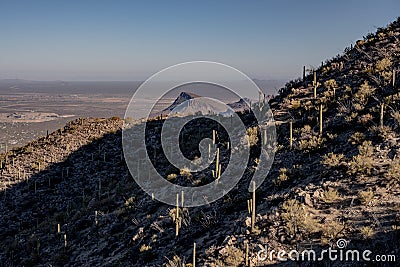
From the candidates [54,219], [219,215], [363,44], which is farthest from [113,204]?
[363,44]

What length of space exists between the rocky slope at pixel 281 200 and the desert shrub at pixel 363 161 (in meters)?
0.03

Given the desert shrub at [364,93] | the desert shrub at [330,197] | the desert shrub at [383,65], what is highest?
the desert shrub at [383,65]

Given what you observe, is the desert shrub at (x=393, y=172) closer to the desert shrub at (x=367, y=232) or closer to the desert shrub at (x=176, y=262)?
the desert shrub at (x=367, y=232)

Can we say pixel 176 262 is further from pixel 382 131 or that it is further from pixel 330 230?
pixel 382 131

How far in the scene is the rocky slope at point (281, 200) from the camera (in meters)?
9.63

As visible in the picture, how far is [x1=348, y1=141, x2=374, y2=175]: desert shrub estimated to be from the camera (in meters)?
11.2

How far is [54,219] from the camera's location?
63.9 ft

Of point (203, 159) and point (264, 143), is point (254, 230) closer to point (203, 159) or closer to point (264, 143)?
point (264, 143)

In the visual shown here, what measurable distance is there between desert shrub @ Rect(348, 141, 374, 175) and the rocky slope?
3 centimetres

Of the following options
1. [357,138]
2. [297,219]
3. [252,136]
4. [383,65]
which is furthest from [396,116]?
[383,65]

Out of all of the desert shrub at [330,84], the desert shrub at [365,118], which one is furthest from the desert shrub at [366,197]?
the desert shrub at [330,84]

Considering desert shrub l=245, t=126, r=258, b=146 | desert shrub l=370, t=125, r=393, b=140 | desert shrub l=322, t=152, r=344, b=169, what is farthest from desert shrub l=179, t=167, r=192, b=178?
desert shrub l=370, t=125, r=393, b=140

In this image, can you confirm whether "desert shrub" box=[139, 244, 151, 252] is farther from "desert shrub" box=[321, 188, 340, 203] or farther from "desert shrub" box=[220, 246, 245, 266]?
"desert shrub" box=[321, 188, 340, 203]

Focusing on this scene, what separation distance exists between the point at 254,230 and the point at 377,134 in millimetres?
5864
